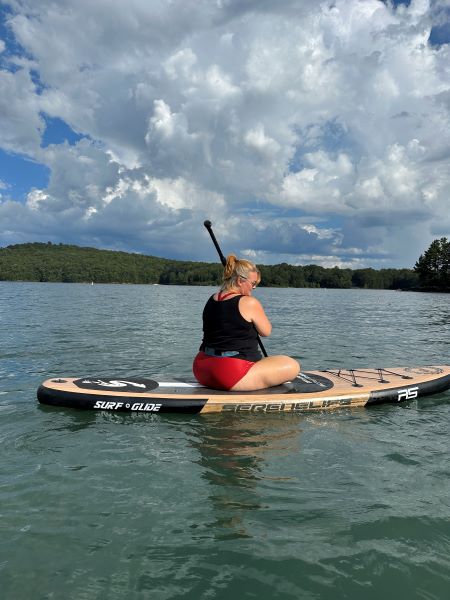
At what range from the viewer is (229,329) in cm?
726

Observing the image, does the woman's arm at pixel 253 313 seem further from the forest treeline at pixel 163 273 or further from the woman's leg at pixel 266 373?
the forest treeline at pixel 163 273

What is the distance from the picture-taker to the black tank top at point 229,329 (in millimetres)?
7203

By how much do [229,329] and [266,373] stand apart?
110 centimetres

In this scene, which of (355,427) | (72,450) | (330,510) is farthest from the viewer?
(355,427)

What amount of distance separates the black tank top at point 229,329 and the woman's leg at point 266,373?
32 cm

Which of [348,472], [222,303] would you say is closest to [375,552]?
[348,472]

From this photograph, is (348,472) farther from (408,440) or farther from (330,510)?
(408,440)

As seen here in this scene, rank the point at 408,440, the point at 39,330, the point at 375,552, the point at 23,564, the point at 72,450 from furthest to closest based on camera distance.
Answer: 1. the point at 39,330
2. the point at 408,440
3. the point at 72,450
4. the point at 375,552
5. the point at 23,564

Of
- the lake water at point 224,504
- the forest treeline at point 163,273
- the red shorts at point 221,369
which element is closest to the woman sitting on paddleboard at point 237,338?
the red shorts at point 221,369

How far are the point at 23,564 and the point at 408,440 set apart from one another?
5056mm

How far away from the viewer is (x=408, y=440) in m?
6.54

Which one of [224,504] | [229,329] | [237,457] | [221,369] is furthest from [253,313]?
[224,504]

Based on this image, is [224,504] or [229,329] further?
[229,329]

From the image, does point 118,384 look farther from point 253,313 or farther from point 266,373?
point 253,313
